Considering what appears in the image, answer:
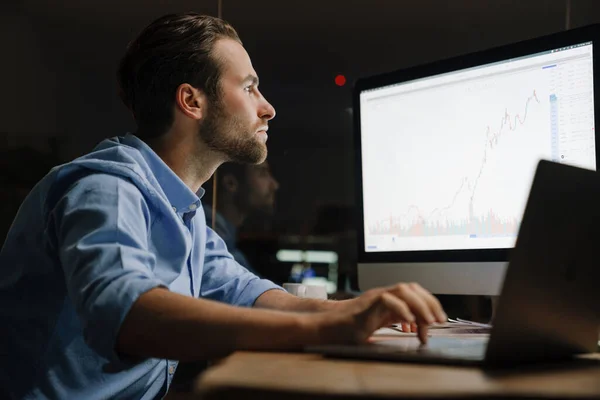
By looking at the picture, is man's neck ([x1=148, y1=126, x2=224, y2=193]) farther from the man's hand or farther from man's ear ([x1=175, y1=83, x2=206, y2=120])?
the man's hand

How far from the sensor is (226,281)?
55.9 inches

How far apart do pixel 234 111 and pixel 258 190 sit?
2.62 ft

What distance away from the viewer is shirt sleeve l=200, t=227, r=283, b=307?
4.43ft

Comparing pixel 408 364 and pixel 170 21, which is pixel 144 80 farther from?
pixel 408 364

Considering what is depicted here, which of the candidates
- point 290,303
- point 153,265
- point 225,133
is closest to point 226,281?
point 290,303

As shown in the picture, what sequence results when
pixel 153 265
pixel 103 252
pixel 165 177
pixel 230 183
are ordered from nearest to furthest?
pixel 103 252, pixel 153 265, pixel 165 177, pixel 230 183

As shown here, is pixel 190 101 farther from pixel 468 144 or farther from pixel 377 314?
pixel 377 314

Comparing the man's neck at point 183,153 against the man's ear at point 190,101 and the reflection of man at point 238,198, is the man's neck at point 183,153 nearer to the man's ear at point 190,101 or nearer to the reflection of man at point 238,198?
the man's ear at point 190,101

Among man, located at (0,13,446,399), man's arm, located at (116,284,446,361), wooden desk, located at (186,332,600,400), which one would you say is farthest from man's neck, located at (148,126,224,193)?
wooden desk, located at (186,332,600,400)

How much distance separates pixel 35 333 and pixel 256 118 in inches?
27.3

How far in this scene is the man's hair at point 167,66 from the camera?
141 cm

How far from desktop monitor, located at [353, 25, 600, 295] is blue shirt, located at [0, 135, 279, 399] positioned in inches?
19.8

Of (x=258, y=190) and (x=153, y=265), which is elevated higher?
(x=258, y=190)

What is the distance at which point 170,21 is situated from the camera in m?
1.42
